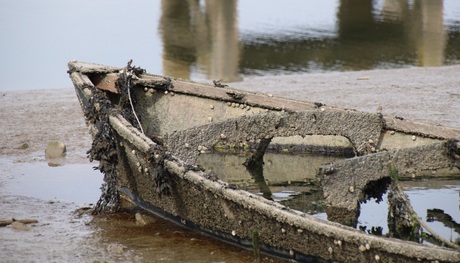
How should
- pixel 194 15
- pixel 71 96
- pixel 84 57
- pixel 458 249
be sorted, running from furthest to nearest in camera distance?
1. pixel 194 15
2. pixel 84 57
3. pixel 71 96
4. pixel 458 249

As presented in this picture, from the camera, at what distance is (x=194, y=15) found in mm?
18922

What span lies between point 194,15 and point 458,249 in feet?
46.9

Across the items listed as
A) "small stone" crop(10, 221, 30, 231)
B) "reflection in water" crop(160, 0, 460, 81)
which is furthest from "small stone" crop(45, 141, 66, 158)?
"reflection in water" crop(160, 0, 460, 81)

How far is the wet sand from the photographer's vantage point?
639 cm

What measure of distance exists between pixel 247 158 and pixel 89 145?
5.42 ft

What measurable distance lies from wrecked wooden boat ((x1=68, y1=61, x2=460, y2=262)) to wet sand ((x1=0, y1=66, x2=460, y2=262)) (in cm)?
25

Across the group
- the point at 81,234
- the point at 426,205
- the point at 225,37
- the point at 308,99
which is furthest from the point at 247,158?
the point at 225,37

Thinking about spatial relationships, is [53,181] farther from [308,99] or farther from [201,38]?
[201,38]

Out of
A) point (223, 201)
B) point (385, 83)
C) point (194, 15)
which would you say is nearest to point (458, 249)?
point (223, 201)

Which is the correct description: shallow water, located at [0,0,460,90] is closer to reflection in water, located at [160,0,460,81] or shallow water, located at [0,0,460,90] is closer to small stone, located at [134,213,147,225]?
reflection in water, located at [160,0,460,81]

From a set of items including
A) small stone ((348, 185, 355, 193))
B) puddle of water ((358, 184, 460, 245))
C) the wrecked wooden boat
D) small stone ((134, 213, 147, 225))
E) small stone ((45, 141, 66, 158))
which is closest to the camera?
the wrecked wooden boat

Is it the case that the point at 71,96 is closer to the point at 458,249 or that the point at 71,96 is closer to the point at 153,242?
the point at 153,242

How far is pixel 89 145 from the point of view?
959 cm

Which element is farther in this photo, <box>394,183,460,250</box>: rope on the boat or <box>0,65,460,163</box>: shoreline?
<box>0,65,460,163</box>: shoreline
